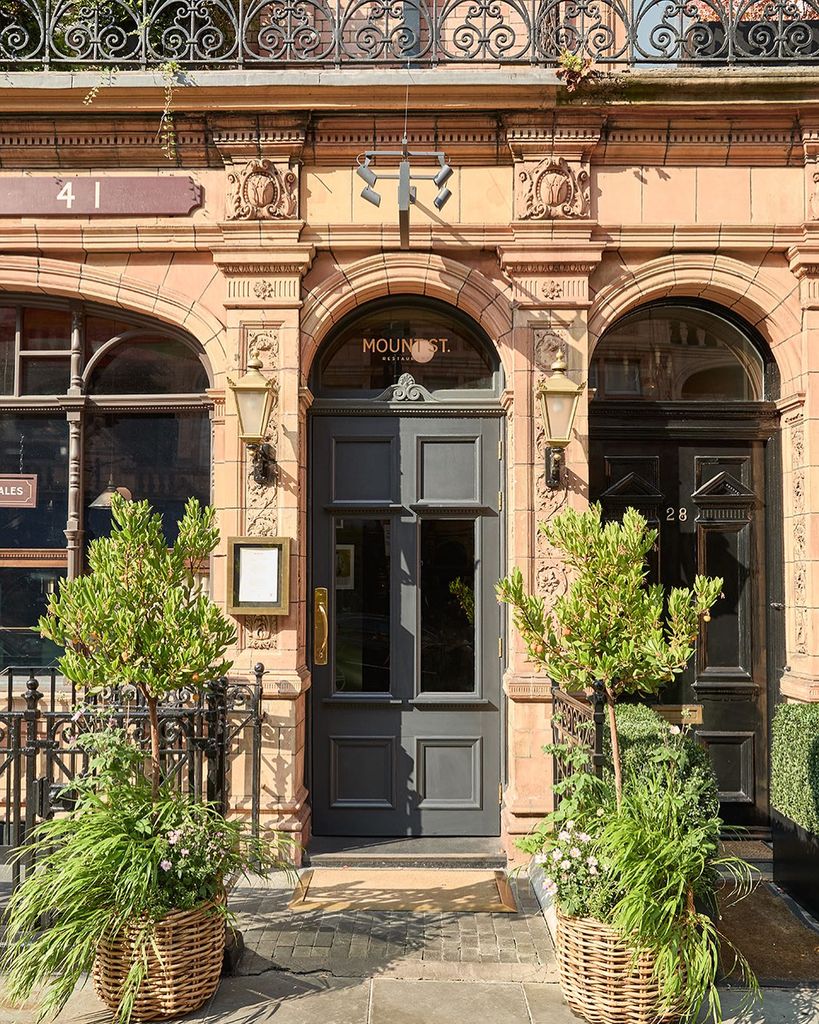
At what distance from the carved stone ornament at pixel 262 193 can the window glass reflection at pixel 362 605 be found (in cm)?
249

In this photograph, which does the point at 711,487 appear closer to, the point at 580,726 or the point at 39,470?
the point at 580,726

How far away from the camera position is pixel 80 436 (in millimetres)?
6855

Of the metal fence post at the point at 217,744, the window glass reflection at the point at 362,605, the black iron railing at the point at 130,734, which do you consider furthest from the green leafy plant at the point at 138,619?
the window glass reflection at the point at 362,605

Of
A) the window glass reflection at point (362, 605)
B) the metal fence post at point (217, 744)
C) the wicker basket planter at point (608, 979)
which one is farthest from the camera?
the window glass reflection at point (362, 605)

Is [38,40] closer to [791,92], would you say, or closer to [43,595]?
[43,595]

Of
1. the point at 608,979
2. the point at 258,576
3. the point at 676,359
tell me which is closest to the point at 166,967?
the point at 608,979

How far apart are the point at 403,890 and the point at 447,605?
7.06 ft

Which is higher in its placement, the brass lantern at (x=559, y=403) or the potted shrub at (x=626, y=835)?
the brass lantern at (x=559, y=403)

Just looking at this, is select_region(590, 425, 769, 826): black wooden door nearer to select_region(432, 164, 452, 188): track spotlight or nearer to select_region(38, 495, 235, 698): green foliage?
select_region(432, 164, 452, 188): track spotlight

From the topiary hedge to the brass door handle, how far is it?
2.33m

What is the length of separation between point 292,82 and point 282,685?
4542mm

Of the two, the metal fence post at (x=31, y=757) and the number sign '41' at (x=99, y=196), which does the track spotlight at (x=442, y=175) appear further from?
the metal fence post at (x=31, y=757)

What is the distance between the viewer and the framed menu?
248 inches

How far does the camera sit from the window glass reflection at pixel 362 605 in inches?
265
